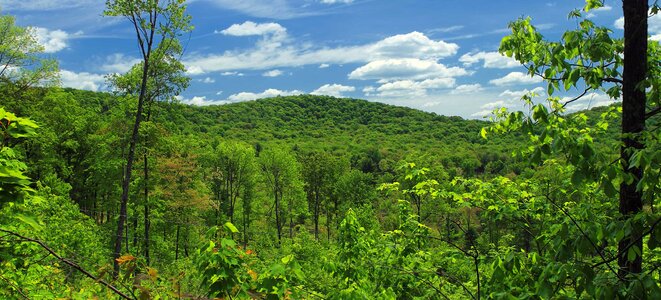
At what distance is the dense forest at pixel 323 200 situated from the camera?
2.91 metres

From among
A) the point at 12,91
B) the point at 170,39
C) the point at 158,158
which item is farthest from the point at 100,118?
the point at 170,39

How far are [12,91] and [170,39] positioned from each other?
17546 millimetres

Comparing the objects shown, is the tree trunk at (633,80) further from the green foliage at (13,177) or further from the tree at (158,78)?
the tree at (158,78)

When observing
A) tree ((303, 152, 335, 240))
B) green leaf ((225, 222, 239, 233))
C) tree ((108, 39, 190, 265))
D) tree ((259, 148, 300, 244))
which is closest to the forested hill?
tree ((303, 152, 335, 240))

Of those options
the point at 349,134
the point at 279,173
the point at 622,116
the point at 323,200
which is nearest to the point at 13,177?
the point at 622,116

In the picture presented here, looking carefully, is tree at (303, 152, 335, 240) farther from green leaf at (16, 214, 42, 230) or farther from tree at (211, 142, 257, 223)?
green leaf at (16, 214, 42, 230)

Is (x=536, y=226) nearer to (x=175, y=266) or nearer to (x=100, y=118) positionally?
(x=175, y=266)

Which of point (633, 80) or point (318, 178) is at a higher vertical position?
point (633, 80)

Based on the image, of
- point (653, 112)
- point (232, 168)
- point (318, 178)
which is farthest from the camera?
point (318, 178)

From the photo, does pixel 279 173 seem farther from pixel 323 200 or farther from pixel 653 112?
pixel 653 112

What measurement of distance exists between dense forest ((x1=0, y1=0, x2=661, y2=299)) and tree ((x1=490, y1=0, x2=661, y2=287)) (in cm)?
2

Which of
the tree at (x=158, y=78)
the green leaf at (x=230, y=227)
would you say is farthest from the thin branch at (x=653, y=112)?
the tree at (x=158, y=78)

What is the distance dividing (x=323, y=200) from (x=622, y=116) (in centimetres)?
5498

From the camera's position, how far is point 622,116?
3.44 meters
